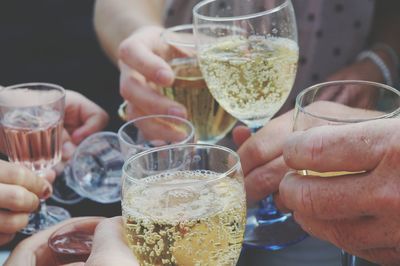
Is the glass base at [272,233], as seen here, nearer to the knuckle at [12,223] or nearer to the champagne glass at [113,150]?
the champagne glass at [113,150]

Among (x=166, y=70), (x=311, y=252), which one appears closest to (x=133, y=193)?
(x=311, y=252)

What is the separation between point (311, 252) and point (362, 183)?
12.1 inches

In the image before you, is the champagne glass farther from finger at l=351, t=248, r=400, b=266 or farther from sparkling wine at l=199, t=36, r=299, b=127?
finger at l=351, t=248, r=400, b=266

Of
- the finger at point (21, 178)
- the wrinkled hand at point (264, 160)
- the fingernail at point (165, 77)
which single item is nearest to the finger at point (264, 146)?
the wrinkled hand at point (264, 160)

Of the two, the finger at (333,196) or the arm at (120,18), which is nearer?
the finger at (333,196)

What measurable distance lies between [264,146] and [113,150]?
31 centimetres

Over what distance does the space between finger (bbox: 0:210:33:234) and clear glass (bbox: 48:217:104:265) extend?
109 mm

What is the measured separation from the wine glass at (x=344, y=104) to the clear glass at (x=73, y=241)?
31cm

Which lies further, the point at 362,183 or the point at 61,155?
the point at 61,155

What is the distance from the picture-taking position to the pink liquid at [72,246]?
0.86 metres

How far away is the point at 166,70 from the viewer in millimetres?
1161

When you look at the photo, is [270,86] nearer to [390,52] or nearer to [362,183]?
[362,183]

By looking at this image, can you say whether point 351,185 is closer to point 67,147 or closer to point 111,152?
point 111,152

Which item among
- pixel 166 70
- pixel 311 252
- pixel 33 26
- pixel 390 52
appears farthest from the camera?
pixel 33 26
